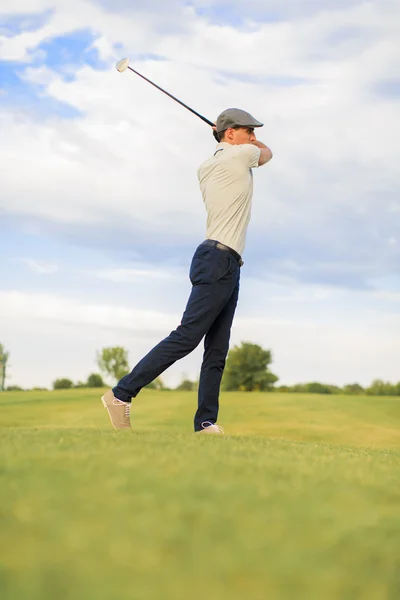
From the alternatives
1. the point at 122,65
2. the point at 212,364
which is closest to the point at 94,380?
the point at 122,65

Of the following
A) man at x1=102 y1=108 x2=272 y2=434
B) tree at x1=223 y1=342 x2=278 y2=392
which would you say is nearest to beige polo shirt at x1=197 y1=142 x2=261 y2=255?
man at x1=102 y1=108 x2=272 y2=434

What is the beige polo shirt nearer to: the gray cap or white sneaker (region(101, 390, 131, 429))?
the gray cap

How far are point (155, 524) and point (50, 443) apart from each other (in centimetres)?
162

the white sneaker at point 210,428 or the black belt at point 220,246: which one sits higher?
the black belt at point 220,246

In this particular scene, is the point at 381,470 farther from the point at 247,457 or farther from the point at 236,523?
the point at 236,523

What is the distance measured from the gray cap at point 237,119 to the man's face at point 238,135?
5cm

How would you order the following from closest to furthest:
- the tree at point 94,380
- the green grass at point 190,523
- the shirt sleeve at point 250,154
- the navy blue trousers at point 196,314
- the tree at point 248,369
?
the green grass at point 190,523 < the navy blue trousers at point 196,314 < the shirt sleeve at point 250,154 < the tree at point 94,380 < the tree at point 248,369

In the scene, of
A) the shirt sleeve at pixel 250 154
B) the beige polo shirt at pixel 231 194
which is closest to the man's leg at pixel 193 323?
the beige polo shirt at pixel 231 194

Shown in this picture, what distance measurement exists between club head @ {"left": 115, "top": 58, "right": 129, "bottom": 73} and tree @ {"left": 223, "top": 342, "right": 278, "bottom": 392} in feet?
39.9

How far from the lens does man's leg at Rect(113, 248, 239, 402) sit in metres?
5.60

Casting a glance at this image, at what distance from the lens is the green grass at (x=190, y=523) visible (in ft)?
5.45

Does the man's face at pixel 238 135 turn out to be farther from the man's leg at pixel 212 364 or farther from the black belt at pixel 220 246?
the man's leg at pixel 212 364

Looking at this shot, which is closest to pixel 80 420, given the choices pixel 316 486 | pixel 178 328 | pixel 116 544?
pixel 178 328

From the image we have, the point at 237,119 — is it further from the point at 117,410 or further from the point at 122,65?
the point at 117,410
